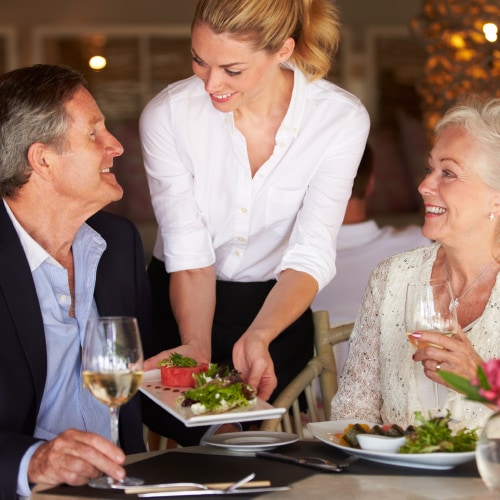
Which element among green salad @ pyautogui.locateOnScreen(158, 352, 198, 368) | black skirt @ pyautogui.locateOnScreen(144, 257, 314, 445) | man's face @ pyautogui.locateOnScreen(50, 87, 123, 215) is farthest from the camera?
black skirt @ pyautogui.locateOnScreen(144, 257, 314, 445)

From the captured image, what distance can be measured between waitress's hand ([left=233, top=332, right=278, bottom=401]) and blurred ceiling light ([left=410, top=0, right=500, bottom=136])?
2587 millimetres

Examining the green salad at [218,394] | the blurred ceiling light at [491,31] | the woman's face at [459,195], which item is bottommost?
the green salad at [218,394]

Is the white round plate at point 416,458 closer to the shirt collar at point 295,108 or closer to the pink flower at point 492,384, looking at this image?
the pink flower at point 492,384

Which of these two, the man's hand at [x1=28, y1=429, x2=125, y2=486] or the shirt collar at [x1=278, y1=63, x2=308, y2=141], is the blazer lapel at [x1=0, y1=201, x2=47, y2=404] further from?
the shirt collar at [x1=278, y1=63, x2=308, y2=141]

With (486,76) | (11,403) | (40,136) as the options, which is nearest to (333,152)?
(40,136)

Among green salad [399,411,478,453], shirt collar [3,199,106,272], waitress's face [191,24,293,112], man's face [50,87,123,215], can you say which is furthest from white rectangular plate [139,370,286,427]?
waitress's face [191,24,293,112]

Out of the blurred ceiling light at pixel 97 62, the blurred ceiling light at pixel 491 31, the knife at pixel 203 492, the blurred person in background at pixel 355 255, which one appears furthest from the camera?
the blurred ceiling light at pixel 97 62

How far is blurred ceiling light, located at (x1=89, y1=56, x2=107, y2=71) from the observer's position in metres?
7.70

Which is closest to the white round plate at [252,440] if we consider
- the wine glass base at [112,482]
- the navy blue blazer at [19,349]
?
the wine glass base at [112,482]

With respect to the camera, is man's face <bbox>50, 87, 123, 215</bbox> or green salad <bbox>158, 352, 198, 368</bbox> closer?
green salad <bbox>158, 352, 198, 368</bbox>

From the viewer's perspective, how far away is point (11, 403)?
83.0 inches

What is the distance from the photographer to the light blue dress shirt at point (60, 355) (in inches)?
88.4

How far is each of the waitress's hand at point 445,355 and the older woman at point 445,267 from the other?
416 mm

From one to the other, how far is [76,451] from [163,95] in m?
1.33
